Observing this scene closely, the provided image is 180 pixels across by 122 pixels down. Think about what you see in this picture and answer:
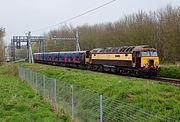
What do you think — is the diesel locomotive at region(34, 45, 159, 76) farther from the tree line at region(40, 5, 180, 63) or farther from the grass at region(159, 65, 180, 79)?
the tree line at region(40, 5, 180, 63)

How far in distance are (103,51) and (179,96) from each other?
28966 millimetres

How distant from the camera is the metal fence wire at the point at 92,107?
9688mm

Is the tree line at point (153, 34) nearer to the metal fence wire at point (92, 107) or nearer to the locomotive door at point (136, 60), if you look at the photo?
the locomotive door at point (136, 60)

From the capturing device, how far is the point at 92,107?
11.3 meters

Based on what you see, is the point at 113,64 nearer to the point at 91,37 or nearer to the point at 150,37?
the point at 150,37

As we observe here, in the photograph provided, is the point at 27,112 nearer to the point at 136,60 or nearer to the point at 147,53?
the point at 136,60

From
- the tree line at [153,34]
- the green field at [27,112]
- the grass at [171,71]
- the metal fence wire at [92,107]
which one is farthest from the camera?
the tree line at [153,34]

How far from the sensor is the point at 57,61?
2719 inches

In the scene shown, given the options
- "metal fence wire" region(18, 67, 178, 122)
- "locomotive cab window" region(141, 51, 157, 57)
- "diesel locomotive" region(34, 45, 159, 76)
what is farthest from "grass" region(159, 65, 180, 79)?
"metal fence wire" region(18, 67, 178, 122)

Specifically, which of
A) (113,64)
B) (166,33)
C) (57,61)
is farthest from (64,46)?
(113,64)

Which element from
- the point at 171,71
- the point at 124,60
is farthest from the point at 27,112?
the point at 124,60

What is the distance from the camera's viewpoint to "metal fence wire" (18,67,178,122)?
9688mm

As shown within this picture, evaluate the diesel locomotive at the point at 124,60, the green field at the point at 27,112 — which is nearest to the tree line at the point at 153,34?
the diesel locomotive at the point at 124,60

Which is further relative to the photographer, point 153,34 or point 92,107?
point 153,34
